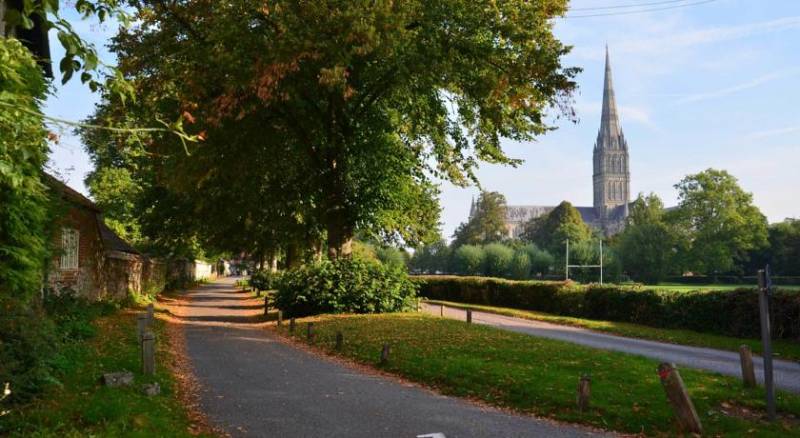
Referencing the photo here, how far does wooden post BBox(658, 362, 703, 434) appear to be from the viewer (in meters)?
7.94

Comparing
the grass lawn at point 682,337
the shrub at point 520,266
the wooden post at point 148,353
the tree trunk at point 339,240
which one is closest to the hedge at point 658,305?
the grass lawn at point 682,337

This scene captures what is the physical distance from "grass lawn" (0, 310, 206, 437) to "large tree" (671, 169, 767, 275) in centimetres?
7624

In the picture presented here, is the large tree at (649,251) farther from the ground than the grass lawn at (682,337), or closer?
farther from the ground

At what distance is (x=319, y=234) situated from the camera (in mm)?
32750

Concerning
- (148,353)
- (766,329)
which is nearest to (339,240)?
(148,353)

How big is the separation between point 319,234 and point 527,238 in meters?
79.0

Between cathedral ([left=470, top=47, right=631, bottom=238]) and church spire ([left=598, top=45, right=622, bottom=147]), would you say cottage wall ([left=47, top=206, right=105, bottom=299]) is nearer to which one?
cathedral ([left=470, top=47, right=631, bottom=238])

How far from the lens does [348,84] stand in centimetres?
2191

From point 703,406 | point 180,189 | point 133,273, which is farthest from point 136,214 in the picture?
point 703,406

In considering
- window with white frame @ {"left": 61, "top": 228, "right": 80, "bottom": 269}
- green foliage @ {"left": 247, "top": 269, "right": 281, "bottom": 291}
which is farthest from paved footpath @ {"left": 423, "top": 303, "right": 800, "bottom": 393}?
green foliage @ {"left": 247, "top": 269, "right": 281, "bottom": 291}

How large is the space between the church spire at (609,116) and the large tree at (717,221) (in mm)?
100416

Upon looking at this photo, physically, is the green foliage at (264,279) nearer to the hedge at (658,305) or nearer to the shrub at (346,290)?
the hedge at (658,305)

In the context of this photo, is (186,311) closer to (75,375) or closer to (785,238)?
(75,375)

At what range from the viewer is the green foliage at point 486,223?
10738cm
